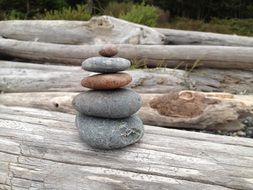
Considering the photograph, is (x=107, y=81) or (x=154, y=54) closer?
(x=107, y=81)

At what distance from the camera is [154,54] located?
18.1ft

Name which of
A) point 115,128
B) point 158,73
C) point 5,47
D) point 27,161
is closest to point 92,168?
point 115,128

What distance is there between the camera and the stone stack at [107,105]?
266 cm

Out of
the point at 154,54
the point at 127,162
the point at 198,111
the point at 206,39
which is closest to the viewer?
the point at 127,162

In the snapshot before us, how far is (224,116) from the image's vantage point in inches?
152

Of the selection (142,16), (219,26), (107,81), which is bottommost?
(219,26)

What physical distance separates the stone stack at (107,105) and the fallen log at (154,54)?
276cm

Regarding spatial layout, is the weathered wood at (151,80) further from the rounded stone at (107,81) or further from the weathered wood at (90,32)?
the rounded stone at (107,81)

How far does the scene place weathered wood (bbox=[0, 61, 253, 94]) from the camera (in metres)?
4.87

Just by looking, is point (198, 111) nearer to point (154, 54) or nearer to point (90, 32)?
point (154, 54)

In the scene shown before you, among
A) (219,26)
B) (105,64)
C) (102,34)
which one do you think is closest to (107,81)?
(105,64)

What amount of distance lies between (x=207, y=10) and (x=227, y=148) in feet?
61.6

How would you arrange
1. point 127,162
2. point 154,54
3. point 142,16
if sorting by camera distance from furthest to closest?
1. point 142,16
2. point 154,54
3. point 127,162

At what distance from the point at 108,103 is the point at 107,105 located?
0.02 metres
